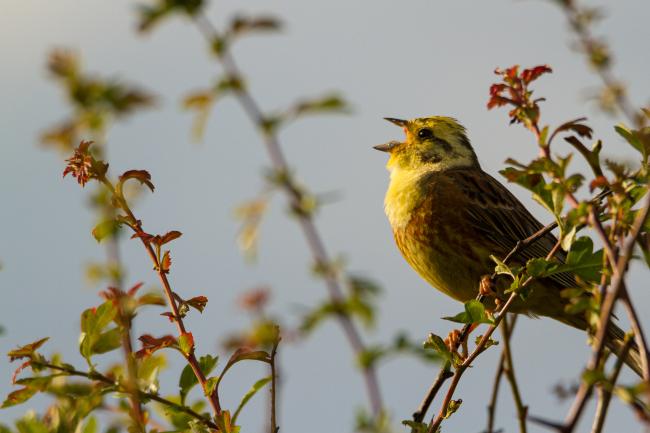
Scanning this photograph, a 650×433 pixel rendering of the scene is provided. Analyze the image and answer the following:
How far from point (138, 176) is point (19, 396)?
0.56 meters

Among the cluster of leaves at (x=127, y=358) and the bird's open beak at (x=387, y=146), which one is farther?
the bird's open beak at (x=387, y=146)

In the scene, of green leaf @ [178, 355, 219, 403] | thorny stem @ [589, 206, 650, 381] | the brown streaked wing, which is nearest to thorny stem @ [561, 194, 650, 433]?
thorny stem @ [589, 206, 650, 381]

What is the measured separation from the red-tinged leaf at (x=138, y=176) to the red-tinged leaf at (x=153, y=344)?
37cm

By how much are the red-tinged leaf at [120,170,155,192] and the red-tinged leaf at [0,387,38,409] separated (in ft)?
1.68

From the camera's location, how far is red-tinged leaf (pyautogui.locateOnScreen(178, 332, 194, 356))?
2.38 metres

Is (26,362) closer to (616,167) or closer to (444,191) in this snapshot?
(616,167)

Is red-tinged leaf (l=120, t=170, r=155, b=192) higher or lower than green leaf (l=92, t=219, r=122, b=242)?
higher

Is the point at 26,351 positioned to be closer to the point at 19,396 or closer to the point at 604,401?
the point at 19,396

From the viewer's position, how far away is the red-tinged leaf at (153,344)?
238 cm

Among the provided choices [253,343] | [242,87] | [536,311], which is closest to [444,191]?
[536,311]

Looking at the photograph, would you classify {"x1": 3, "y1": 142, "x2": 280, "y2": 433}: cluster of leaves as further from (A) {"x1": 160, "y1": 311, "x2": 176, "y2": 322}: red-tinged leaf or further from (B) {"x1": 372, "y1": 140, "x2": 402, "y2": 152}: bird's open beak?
(B) {"x1": 372, "y1": 140, "x2": 402, "y2": 152}: bird's open beak

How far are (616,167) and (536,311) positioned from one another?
12.9 feet

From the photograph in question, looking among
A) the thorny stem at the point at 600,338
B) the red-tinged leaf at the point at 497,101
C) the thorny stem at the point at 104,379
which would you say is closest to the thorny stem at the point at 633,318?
the thorny stem at the point at 600,338

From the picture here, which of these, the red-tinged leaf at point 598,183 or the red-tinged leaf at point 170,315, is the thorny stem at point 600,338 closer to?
the red-tinged leaf at point 598,183
